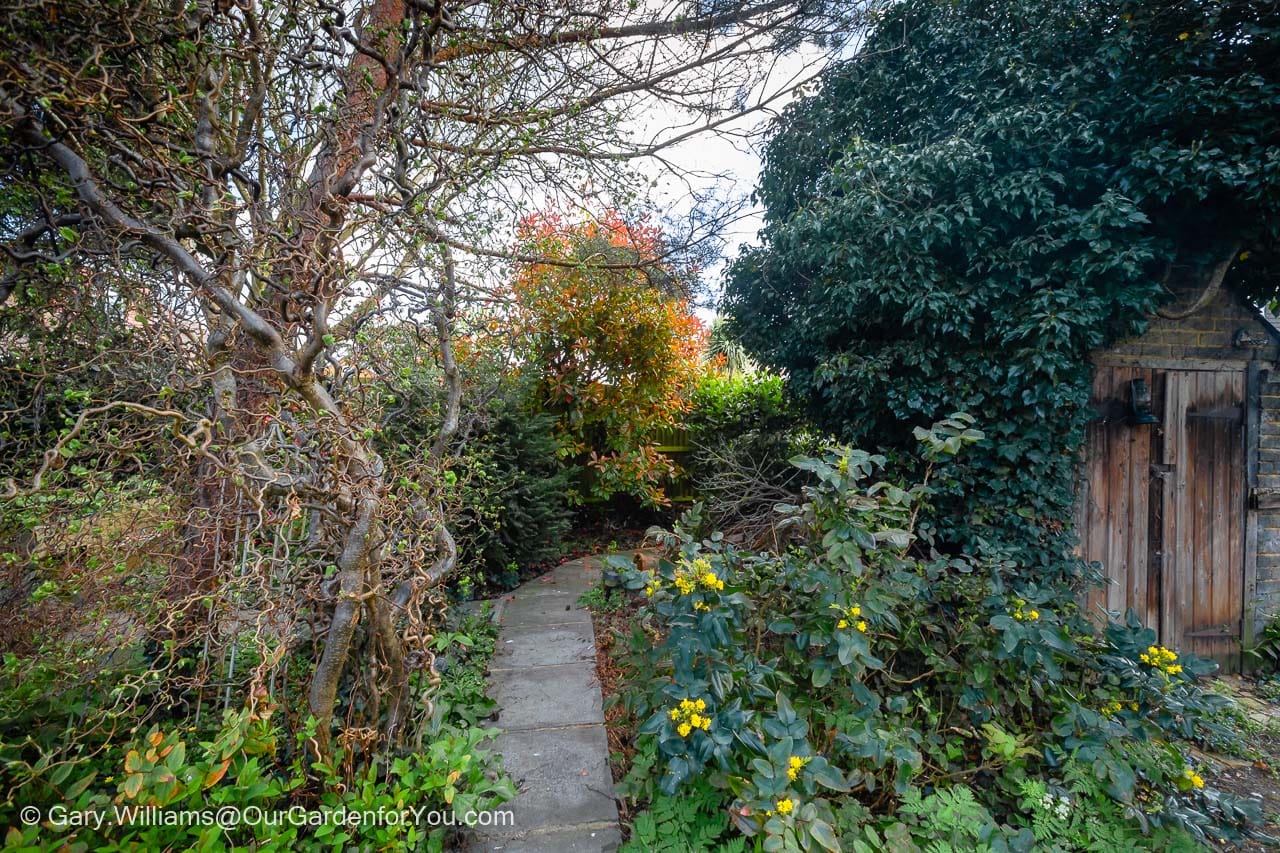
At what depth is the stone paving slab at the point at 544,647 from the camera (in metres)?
3.18

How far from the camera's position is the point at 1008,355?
323cm

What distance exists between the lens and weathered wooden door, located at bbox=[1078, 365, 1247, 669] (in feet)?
12.2

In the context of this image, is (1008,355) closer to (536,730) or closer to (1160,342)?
(1160,342)

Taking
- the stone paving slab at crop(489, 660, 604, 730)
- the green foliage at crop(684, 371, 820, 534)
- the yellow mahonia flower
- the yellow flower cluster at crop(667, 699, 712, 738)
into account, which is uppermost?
the green foliage at crop(684, 371, 820, 534)

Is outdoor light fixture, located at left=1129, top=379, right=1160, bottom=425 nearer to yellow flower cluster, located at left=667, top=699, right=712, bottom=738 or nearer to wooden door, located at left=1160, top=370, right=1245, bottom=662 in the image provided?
wooden door, located at left=1160, top=370, right=1245, bottom=662

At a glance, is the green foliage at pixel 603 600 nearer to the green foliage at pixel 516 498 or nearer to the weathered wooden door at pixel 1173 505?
the green foliage at pixel 516 498

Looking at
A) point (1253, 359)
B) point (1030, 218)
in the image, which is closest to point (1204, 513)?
point (1253, 359)

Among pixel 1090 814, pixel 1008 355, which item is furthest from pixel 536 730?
pixel 1008 355

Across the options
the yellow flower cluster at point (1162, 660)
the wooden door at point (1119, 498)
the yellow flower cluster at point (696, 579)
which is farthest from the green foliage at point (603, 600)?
the wooden door at point (1119, 498)

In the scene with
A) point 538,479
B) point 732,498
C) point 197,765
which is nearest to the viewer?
point 197,765

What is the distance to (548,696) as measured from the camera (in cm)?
282

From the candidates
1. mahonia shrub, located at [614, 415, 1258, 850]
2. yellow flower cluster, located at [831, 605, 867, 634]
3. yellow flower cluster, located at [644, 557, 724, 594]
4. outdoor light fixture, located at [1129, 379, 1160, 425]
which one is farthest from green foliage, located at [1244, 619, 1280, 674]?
yellow flower cluster, located at [644, 557, 724, 594]

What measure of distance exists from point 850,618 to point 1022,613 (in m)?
A: 0.71

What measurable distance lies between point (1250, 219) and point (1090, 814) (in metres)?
3.35
